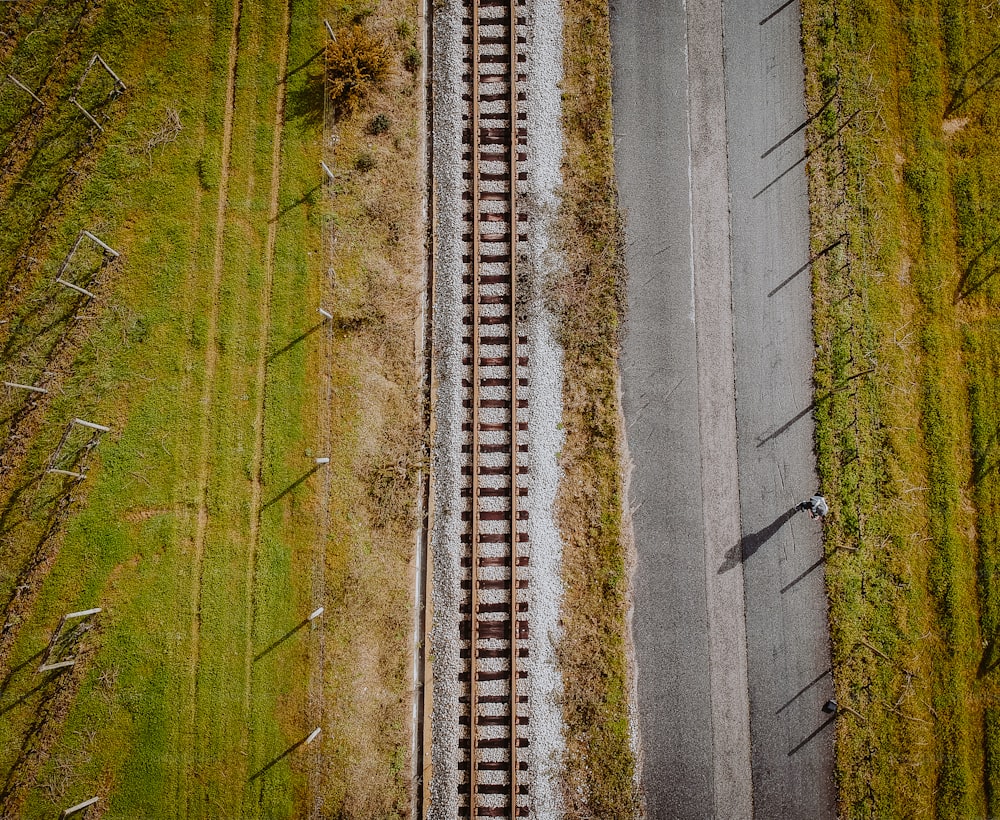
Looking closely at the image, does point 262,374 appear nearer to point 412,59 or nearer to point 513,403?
point 513,403

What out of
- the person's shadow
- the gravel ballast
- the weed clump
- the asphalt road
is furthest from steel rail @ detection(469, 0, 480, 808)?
the person's shadow

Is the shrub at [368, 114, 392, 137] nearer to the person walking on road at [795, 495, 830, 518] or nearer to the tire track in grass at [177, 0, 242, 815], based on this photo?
the tire track in grass at [177, 0, 242, 815]

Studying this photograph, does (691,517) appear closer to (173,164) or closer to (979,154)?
(979,154)

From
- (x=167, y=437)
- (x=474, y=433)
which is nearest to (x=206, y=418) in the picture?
(x=167, y=437)

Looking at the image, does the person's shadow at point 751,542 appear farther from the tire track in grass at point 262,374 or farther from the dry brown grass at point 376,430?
the tire track in grass at point 262,374

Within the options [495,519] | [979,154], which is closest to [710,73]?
[979,154]

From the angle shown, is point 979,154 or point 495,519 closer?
point 495,519
